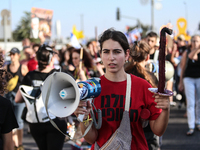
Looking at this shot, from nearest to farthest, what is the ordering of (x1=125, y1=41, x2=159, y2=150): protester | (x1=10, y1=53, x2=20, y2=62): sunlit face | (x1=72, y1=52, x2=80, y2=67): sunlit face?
(x1=125, y1=41, x2=159, y2=150): protester, (x1=72, y1=52, x2=80, y2=67): sunlit face, (x1=10, y1=53, x2=20, y2=62): sunlit face

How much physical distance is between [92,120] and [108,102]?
21 cm

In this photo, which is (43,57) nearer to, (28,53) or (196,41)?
(28,53)

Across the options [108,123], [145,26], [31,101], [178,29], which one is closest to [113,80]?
[108,123]

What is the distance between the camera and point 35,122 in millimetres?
3818

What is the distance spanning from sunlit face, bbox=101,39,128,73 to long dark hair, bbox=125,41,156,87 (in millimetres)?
837

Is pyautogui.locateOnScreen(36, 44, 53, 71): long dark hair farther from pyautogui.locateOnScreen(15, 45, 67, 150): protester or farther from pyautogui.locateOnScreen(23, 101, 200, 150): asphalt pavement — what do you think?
pyautogui.locateOnScreen(23, 101, 200, 150): asphalt pavement

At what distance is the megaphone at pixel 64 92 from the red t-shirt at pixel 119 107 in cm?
36

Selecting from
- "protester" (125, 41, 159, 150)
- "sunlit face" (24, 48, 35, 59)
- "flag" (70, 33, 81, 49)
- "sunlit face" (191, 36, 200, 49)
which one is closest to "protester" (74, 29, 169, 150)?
"protester" (125, 41, 159, 150)

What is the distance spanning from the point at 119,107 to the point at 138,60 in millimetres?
1339

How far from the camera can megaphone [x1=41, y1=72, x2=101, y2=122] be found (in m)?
1.89

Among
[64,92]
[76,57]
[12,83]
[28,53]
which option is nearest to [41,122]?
[76,57]

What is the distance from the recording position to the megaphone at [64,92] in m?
1.89

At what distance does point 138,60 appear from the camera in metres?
3.58

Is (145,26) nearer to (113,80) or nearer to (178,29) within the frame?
(178,29)
